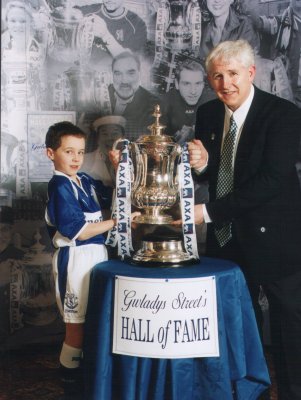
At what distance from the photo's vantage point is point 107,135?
3.25 m

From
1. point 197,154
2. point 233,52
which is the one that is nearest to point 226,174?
point 197,154

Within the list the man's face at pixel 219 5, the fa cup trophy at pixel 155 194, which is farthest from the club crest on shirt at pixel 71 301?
the man's face at pixel 219 5

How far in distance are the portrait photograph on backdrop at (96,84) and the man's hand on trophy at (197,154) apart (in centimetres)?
61

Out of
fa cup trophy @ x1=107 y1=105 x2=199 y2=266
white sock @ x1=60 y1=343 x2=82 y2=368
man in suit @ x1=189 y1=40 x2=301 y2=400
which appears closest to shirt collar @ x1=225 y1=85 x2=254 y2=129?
man in suit @ x1=189 y1=40 x2=301 y2=400

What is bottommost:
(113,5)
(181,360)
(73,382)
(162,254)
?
(73,382)

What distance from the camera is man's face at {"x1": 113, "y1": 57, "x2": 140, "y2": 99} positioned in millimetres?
3246

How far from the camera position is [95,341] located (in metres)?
2.33

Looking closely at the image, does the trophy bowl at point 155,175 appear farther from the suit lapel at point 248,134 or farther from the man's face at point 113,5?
the man's face at point 113,5

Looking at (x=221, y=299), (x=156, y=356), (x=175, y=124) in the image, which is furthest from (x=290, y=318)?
(x=175, y=124)

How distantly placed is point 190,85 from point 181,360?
1.59 metres

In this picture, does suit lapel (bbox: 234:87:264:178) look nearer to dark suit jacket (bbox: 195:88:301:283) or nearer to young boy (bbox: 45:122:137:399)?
dark suit jacket (bbox: 195:88:301:283)

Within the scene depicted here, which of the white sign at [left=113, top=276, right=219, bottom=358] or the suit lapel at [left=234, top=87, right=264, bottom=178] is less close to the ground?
the suit lapel at [left=234, top=87, right=264, bottom=178]

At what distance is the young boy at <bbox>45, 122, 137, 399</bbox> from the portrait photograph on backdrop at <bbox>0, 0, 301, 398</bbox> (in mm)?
656

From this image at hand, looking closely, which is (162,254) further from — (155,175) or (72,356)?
(72,356)
